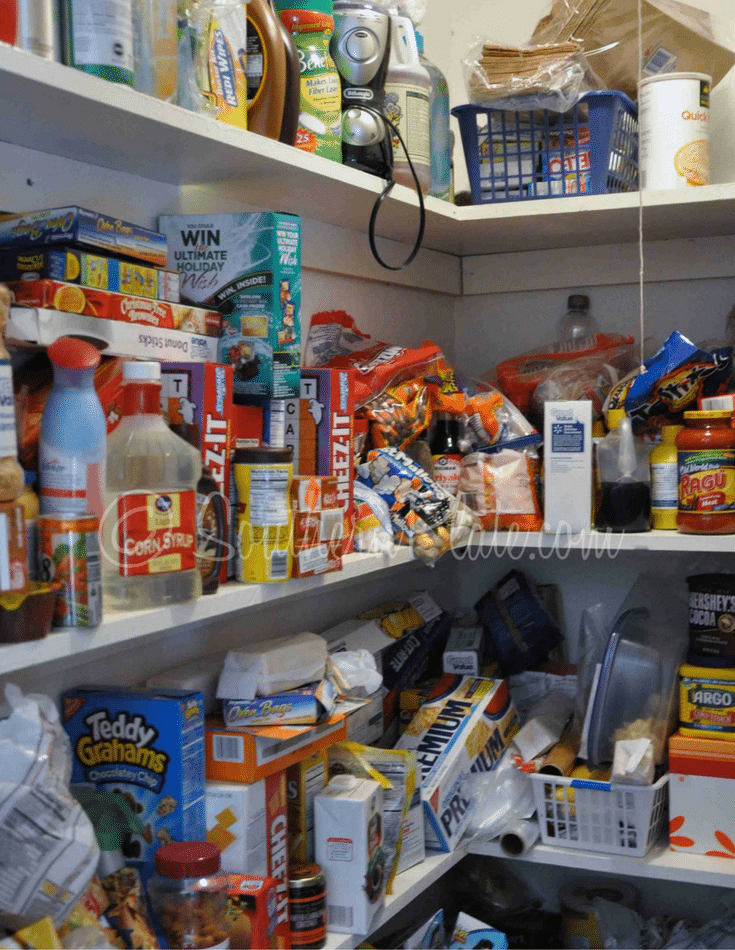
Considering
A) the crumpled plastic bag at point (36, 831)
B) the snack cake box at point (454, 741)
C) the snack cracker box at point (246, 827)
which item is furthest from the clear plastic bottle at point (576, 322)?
the crumpled plastic bag at point (36, 831)

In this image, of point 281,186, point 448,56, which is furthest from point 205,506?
point 448,56

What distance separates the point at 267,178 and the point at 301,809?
0.87m

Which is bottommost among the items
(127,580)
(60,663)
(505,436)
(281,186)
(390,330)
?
(60,663)

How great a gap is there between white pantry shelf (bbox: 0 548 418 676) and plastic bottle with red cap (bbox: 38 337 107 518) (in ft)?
0.39

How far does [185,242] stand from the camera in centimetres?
136

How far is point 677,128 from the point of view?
1.74m

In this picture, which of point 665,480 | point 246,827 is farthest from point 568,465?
point 246,827

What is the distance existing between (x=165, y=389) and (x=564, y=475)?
82 centimetres

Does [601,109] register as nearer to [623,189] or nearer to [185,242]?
[623,189]

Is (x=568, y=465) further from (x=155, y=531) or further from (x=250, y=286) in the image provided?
(x=155, y=531)

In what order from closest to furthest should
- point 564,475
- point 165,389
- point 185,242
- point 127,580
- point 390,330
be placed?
point 127,580
point 165,389
point 185,242
point 564,475
point 390,330

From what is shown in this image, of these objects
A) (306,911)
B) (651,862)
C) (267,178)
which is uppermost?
(267,178)

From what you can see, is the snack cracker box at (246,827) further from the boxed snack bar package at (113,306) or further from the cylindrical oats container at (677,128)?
the cylindrical oats container at (677,128)

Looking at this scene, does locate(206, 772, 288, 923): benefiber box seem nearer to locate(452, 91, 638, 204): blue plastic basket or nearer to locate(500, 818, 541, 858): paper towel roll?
locate(500, 818, 541, 858): paper towel roll
